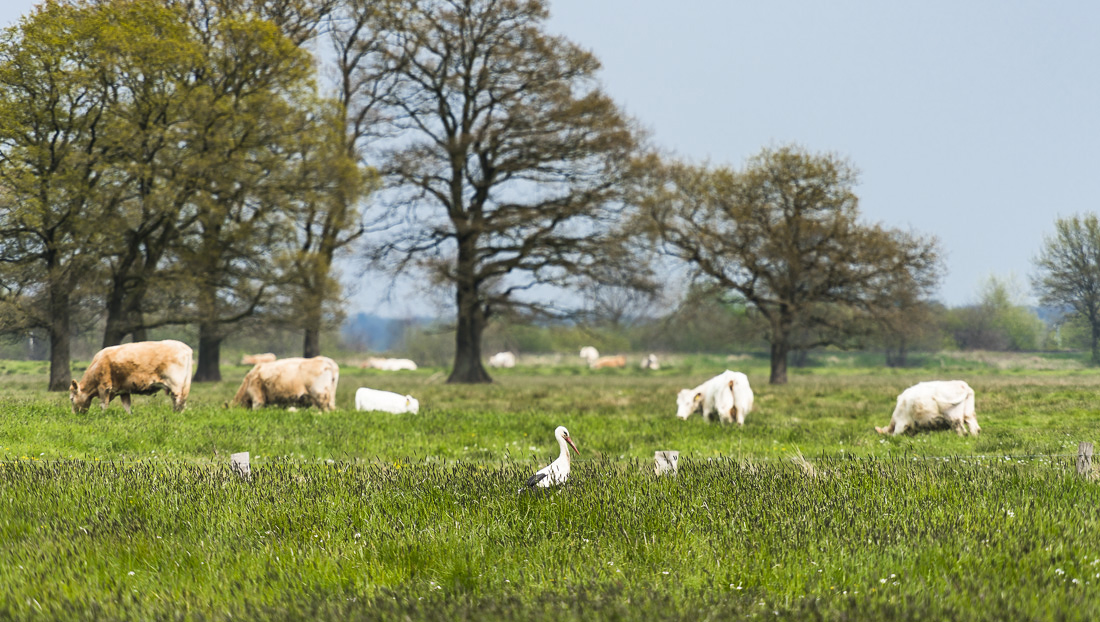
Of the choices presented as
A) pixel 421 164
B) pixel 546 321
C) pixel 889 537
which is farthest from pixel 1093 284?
pixel 889 537

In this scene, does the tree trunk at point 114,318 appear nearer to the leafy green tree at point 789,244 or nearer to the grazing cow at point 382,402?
the grazing cow at point 382,402

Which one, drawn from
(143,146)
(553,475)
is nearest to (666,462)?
(553,475)

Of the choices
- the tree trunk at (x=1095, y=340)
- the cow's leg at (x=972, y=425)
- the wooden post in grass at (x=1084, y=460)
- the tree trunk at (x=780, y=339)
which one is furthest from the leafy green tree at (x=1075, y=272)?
the wooden post in grass at (x=1084, y=460)

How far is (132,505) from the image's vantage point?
735cm

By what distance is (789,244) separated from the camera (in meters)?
37.9

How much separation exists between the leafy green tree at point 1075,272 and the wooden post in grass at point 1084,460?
25119 millimetres

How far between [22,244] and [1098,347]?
33415 mm

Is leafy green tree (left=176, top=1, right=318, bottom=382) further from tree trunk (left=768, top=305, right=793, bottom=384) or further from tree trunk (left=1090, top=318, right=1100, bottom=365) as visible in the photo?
tree trunk (left=1090, top=318, right=1100, bottom=365)

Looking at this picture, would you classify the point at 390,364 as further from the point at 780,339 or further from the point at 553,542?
the point at 553,542

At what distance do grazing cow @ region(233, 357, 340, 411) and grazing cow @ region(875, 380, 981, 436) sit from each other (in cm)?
1261

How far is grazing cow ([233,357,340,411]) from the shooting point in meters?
19.6

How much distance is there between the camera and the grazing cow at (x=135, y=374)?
1619cm

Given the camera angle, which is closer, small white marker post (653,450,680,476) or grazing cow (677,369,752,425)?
small white marker post (653,450,680,476)

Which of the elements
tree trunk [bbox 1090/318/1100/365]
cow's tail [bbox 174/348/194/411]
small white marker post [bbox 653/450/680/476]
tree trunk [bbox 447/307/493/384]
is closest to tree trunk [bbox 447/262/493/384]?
tree trunk [bbox 447/307/493/384]
